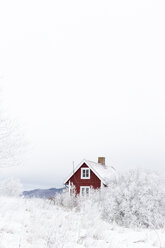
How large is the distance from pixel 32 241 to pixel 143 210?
68.2 feet

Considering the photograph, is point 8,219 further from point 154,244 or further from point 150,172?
point 150,172

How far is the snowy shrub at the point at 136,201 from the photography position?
82.3 ft

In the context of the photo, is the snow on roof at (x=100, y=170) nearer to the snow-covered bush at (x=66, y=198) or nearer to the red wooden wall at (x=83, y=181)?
the red wooden wall at (x=83, y=181)

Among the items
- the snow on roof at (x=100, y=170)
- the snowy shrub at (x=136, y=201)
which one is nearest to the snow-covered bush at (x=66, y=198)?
the snow on roof at (x=100, y=170)

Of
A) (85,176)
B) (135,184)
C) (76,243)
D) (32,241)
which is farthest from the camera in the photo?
(85,176)

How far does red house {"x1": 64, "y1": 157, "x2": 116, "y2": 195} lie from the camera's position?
39906mm

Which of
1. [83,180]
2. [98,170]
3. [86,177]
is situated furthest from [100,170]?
[83,180]

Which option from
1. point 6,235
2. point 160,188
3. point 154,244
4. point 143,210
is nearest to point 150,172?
point 160,188

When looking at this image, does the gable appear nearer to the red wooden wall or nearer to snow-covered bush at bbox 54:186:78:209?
the red wooden wall

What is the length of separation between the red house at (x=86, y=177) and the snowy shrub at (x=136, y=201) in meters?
11.9

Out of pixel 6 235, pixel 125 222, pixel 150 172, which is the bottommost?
pixel 125 222

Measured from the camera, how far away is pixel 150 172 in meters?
28.3

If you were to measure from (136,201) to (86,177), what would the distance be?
1537 cm

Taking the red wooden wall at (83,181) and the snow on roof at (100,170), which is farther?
the red wooden wall at (83,181)
